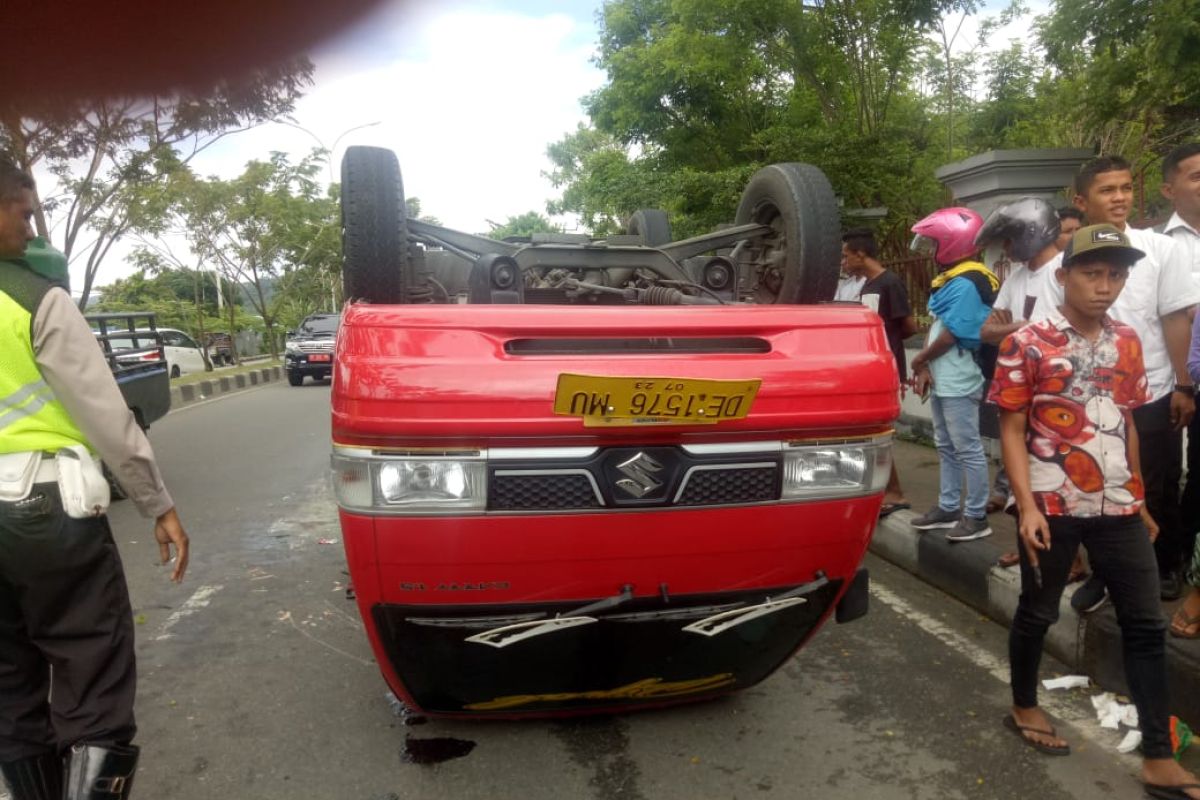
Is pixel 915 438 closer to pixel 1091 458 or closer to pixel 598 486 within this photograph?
pixel 1091 458

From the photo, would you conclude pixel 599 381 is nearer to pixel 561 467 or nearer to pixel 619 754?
pixel 561 467

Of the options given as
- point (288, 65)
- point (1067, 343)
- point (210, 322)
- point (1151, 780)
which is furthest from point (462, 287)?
point (210, 322)

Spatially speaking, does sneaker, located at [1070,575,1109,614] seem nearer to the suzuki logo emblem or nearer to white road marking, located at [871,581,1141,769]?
white road marking, located at [871,581,1141,769]

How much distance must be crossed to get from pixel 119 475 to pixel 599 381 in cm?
117

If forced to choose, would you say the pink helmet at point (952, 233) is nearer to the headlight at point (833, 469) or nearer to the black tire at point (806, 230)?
the black tire at point (806, 230)

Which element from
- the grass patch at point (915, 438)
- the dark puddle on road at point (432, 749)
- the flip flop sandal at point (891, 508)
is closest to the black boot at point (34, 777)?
the dark puddle on road at point (432, 749)

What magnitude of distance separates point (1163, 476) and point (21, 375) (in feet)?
11.9

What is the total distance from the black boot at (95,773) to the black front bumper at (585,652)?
65 centimetres

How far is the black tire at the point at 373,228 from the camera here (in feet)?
8.86

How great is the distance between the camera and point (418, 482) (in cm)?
202

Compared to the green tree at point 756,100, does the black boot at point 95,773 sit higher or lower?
lower

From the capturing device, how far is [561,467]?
2.05 meters

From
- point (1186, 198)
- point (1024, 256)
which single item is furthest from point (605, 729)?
point (1186, 198)

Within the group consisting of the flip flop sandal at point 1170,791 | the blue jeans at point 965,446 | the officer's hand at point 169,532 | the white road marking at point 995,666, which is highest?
the officer's hand at point 169,532
